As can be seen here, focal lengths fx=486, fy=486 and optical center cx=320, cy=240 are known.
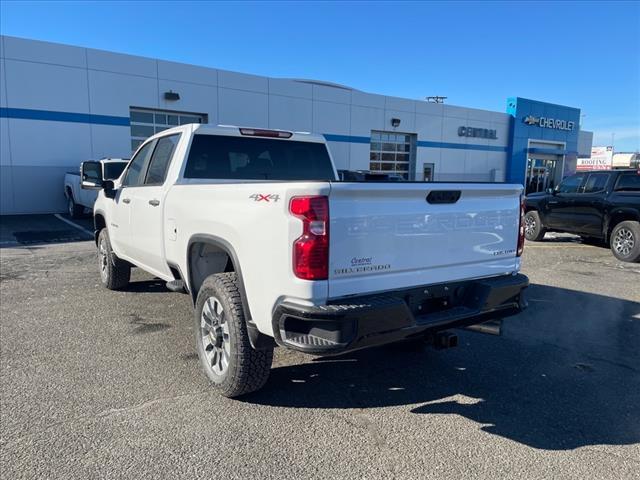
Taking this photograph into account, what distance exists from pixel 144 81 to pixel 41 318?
582 inches

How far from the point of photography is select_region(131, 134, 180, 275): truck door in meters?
4.67

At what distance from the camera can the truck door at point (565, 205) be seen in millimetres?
11281

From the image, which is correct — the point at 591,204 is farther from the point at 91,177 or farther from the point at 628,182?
the point at 91,177

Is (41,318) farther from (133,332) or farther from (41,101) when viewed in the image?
(41,101)

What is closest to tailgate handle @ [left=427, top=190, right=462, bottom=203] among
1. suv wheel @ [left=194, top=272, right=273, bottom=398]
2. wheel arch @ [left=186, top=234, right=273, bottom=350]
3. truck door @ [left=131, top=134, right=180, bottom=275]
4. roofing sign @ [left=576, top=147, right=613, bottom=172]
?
wheel arch @ [left=186, top=234, right=273, bottom=350]

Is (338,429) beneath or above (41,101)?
beneath


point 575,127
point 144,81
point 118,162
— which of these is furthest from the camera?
point 575,127

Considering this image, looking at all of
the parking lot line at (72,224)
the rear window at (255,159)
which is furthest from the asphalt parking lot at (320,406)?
the parking lot line at (72,224)

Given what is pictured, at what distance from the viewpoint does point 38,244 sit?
10.9 meters

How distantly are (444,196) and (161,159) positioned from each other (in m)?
3.07

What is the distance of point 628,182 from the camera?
1039cm

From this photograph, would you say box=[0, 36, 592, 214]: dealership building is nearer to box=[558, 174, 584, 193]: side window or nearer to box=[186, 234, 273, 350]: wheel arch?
box=[558, 174, 584, 193]: side window

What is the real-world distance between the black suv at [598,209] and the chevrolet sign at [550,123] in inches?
899

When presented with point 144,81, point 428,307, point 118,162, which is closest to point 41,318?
point 428,307
